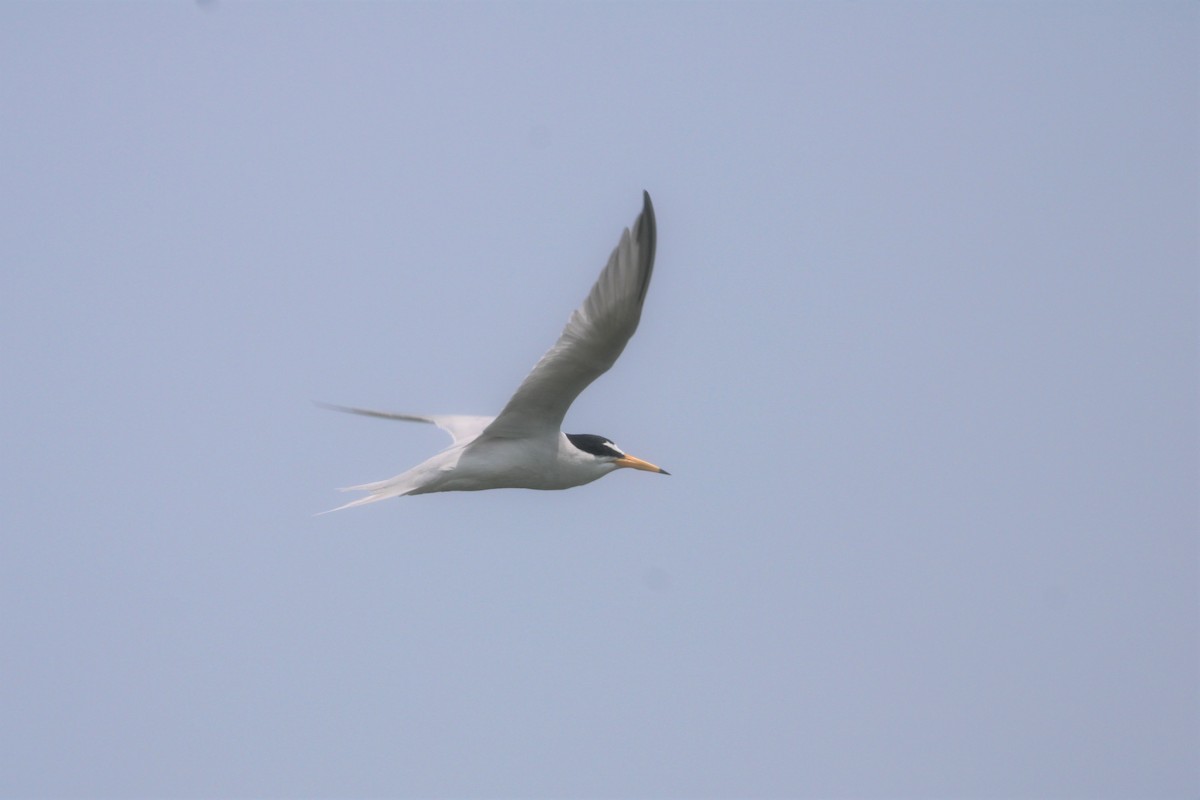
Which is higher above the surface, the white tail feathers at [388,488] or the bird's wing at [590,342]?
the bird's wing at [590,342]

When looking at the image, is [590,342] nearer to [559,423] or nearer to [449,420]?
[559,423]

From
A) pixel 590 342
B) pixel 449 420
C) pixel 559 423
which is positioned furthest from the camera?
pixel 449 420

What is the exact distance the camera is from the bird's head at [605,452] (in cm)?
1284

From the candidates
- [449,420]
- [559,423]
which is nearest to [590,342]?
[559,423]

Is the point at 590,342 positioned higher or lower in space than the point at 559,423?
higher

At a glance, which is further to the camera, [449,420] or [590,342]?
[449,420]

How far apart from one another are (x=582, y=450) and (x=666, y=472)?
757 mm

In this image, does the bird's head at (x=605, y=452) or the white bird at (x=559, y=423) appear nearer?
the white bird at (x=559, y=423)

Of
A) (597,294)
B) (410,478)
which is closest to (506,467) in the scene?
(410,478)

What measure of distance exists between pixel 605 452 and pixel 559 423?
724 millimetres

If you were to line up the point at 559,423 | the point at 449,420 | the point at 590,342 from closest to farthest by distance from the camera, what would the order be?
the point at 590,342 → the point at 559,423 → the point at 449,420

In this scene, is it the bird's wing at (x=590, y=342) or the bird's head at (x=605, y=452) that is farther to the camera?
the bird's head at (x=605, y=452)

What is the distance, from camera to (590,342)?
36.5ft

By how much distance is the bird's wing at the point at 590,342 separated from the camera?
1062 centimetres
